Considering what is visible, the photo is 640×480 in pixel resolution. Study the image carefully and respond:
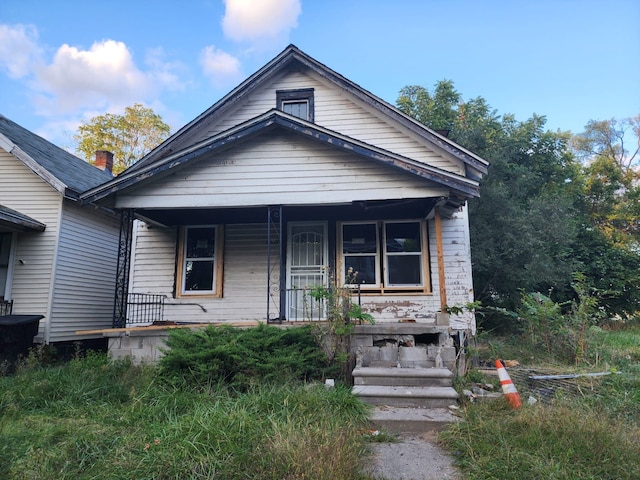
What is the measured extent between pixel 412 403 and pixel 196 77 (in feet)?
56.1

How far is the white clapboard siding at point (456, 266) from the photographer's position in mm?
8328

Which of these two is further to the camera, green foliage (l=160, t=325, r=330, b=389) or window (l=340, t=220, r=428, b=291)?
window (l=340, t=220, r=428, b=291)

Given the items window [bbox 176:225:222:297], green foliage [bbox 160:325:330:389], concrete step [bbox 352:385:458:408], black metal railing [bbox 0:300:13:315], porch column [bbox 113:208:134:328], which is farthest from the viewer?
black metal railing [bbox 0:300:13:315]

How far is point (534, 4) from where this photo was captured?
1052cm

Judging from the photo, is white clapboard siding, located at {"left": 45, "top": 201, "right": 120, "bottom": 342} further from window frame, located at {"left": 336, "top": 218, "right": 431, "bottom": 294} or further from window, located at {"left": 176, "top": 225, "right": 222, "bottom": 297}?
window frame, located at {"left": 336, "top": 218, "right": 431, "bottom": 294}

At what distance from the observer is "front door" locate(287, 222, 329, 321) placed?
8.89 meters

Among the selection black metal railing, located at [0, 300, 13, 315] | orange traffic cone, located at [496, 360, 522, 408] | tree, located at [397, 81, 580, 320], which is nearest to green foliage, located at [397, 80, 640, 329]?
tree, located at [397, 81, 580, 320]

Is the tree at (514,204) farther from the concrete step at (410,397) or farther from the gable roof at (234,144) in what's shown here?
the concrete step at (410,397)

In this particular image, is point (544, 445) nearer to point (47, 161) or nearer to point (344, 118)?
point (344, 118)

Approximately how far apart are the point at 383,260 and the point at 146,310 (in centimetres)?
568

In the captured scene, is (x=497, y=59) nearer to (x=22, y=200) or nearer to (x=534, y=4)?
(x=534, y=4)

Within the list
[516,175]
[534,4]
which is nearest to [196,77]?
[534,4]

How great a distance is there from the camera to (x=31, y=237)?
9906 millimetres

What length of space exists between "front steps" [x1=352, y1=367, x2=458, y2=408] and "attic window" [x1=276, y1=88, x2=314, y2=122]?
22.9 ft
